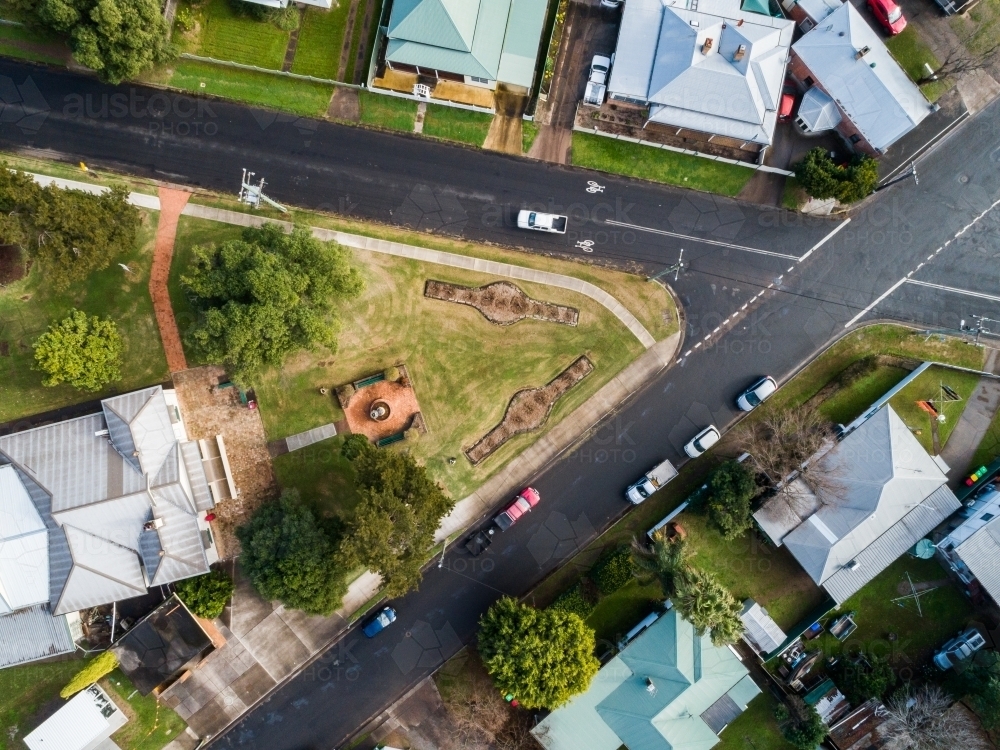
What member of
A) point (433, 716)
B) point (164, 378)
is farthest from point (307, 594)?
point (164, 378)

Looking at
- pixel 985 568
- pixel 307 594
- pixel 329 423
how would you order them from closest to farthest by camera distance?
pixel 307 594
pixel 985 568
pixel 329 423

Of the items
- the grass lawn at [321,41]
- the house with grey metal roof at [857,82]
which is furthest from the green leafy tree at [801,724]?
the grass lawn at [321,41]

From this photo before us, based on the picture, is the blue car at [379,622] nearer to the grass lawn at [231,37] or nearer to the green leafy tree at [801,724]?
the green leafy tree at [801,724]

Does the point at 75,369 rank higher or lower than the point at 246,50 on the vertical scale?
lower

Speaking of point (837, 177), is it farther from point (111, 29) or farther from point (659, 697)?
point (111, 29)

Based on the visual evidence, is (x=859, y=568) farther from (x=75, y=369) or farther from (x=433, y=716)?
(x=75, y=369)

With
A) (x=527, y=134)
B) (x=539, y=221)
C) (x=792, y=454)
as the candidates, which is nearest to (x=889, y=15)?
(x=527, y=134)

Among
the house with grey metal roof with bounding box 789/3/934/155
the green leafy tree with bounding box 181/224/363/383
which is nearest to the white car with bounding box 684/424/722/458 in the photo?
the house with grey metal roof with bounding box 789/3/934/155
